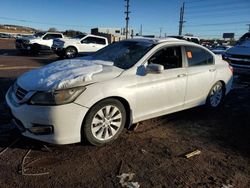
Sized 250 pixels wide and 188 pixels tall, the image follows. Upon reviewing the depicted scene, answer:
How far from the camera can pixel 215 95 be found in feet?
21.0

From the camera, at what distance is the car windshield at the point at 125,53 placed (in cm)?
486

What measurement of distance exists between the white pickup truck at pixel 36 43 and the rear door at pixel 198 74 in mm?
17831

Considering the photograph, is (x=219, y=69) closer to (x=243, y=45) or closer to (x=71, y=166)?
(x=71, y=166)

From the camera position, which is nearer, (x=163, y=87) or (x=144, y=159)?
(x=144, y=159)

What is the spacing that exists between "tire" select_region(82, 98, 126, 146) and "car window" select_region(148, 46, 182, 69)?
113cm

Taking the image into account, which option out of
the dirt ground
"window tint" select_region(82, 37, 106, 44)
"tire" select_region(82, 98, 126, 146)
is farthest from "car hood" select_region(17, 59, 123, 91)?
"window tint" select_region(82, 37, 106, 44)

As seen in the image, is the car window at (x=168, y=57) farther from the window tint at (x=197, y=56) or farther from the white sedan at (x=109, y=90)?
the window tint at (x=197, y=56)

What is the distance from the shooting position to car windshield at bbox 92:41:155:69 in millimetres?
4863

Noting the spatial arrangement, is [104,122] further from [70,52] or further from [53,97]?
[70,52]

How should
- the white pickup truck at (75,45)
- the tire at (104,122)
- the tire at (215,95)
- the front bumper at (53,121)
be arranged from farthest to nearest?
the white pickup truck at (75,45)
the tire at (215,95)
the tire at (104,122)
the front bumper at (53,121)

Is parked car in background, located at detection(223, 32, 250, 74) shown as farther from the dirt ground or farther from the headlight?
the headlight

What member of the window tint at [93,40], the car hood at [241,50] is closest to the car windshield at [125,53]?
the car hood at [241,50]

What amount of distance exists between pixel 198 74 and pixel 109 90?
222cm

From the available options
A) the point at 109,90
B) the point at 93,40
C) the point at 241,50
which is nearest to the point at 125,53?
the point at 109,90
